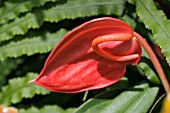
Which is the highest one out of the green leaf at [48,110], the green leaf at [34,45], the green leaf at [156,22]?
the green leaf at [156,22]

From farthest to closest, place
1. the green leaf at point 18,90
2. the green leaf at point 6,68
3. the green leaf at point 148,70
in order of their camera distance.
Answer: the green leaf at point 6,68, the green leaf at point 18,90, the green leaf at point 148,70

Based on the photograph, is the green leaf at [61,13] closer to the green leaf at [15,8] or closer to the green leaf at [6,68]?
the green leaf at [15,8]

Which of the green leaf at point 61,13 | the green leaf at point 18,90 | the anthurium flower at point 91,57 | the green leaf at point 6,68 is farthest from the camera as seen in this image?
the green leaf at point 6,68

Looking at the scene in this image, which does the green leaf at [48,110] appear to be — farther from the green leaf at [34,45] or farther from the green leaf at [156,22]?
the green leaf at [156,22]

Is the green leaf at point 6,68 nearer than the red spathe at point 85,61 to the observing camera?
No

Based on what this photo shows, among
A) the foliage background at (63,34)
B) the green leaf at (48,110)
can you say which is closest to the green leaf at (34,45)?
the foliage background at (63,34)

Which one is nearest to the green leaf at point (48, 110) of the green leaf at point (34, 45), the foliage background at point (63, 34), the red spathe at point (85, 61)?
the foliage background at point (63, 34)

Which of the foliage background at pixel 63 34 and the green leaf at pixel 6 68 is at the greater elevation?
the foliage background at pixel 63 34

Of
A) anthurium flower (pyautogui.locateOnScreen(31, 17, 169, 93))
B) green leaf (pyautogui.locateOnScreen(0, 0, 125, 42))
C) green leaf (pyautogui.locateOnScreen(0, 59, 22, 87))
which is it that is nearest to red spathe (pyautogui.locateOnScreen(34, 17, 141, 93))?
anthurium flower (pyautogui.locateOnScreen(31, 17, 169, 93))
